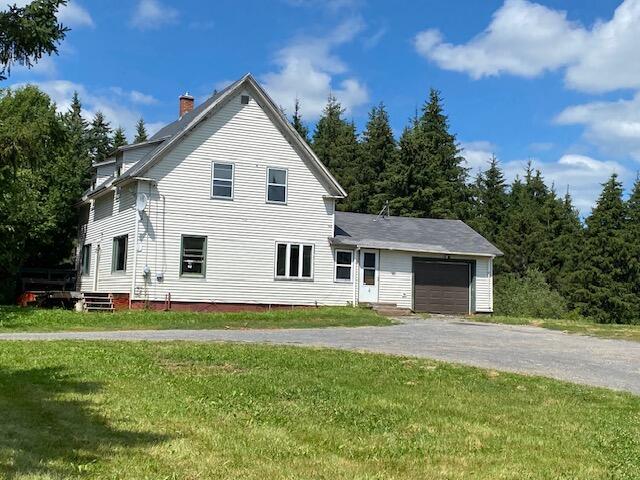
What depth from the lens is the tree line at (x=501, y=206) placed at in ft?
157

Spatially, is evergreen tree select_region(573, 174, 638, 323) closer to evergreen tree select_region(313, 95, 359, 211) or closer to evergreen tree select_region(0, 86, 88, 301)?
evergreen tree select_region(313, 95, 359, 211)

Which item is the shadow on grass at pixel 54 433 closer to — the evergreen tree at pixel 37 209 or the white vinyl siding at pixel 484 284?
the evergreen tree at pixel 37 209

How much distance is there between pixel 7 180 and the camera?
9.80 meters

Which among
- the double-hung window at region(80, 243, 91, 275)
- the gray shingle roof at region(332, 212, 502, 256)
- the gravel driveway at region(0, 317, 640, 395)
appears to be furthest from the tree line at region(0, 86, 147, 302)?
the gray shingle roof at region(332, 212, 502, 256)

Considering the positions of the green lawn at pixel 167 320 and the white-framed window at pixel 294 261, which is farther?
the white-framed window at pixel 294 261

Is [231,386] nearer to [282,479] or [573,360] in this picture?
[282,479]

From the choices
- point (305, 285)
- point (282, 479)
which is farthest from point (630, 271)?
point (282, 479)

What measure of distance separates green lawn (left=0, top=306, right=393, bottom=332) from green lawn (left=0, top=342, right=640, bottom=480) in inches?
283

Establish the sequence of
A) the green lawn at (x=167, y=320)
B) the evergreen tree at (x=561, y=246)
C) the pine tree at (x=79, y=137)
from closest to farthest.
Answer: the green lawn at (x=167, y=320), the pine tree at (x=79, y=137), the evergreen tree at (x=561, y=246)

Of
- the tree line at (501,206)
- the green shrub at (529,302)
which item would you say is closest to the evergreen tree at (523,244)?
the tree line at (501,206)

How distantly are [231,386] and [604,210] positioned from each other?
155 ft

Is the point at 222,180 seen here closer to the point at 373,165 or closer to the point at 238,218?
the point at 238,218

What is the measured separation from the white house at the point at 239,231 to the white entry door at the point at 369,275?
0.05 m

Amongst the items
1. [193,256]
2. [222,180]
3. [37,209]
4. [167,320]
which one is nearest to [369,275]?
[222,180]
